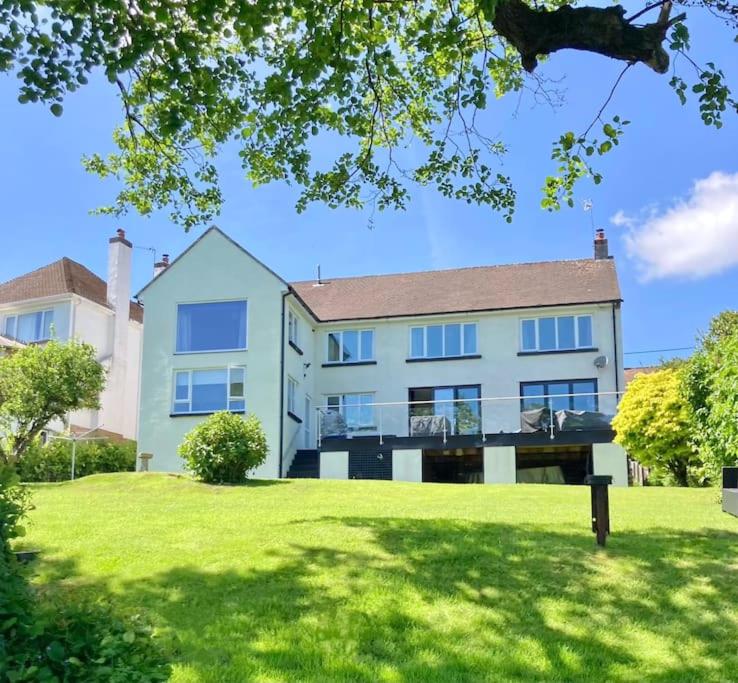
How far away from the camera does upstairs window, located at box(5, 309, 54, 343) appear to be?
111 feet

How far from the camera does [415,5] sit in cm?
1151

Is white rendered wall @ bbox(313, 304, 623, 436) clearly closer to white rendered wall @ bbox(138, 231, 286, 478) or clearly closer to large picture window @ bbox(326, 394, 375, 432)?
large picture window @ bbox(326, 394, 375, 432)

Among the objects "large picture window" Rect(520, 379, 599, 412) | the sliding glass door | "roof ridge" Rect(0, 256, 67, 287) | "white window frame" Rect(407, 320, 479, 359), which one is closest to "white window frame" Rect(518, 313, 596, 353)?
"large picture window" Rect(520, 379, 599, 412)

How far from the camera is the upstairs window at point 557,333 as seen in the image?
2772 cm

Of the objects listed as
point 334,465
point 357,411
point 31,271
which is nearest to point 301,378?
point 357,411

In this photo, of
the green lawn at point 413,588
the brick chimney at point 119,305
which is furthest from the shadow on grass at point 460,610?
the brick chimney at point 119,305

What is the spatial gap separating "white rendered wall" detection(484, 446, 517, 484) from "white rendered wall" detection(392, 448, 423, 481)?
2177mm

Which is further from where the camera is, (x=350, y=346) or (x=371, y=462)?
(x=350, y=346)

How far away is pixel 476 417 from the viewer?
26.0m

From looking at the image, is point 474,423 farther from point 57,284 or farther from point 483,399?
point 57,284

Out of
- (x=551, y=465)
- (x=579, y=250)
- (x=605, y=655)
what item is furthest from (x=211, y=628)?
(x=579, y=250)

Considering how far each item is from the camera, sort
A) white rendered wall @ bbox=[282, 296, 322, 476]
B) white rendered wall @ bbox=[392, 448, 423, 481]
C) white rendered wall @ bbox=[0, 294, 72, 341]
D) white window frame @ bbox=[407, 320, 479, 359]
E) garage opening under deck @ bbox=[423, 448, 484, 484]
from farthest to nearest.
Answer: white rendered wall @ bbox=[0, 294, 72, 341]
white window frame @ bbox=[407, 320, 479, 359]
garage opening under deck @ bbox=[423, 448, 484, 484]
white rendered wall @ bbox=[282, 296, 322, 476]
white rendered wall @ bbox=[392, 448, 423, 481]

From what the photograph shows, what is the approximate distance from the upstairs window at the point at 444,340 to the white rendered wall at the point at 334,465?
5.59 m

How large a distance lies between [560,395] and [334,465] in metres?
8.01
